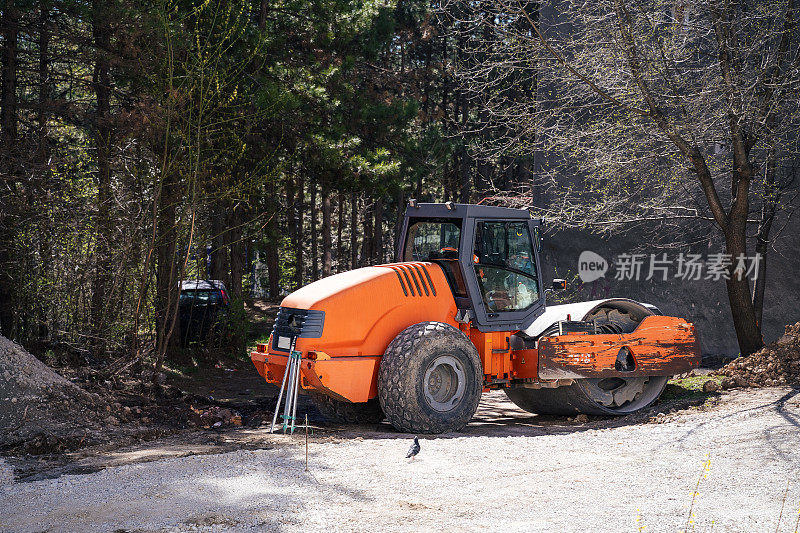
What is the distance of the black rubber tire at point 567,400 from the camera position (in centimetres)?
1005

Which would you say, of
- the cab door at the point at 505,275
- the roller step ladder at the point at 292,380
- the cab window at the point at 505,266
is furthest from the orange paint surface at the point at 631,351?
the roller step ladder at the point at 292,380

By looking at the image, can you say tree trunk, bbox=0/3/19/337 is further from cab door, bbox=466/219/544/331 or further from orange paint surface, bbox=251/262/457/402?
cab door, bbox=466/219/544/331

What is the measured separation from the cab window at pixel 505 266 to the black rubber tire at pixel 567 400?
1.27 m

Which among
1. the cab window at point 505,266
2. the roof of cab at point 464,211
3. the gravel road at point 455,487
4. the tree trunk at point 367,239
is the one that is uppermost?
the tree trunk at point 367,239

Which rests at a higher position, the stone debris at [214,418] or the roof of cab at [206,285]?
the roof of cab at [206,285]

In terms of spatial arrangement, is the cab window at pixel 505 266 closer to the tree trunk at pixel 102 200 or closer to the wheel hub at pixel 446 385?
the wheel hub at pixel 446 385

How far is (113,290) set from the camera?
1191 centimetres

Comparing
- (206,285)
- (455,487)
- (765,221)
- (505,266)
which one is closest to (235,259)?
(206,285)

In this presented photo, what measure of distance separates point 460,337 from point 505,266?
1328 mm

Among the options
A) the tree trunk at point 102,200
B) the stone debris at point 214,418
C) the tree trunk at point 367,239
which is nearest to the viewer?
the stone debris at point 214,418

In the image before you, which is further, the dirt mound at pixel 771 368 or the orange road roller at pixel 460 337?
the dirt mound at pixel 771 368

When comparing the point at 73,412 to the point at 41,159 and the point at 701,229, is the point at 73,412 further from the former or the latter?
the point at 701,229

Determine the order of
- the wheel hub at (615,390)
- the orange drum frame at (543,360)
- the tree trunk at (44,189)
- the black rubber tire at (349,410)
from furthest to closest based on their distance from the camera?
1. the tree trunk at (44,189)
2. the wheel hub at (615,390)
3. the black rubber tire at (349,410)
4. the orange drum frame at (543,360)

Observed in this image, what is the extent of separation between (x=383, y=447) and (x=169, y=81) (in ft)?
22.3
